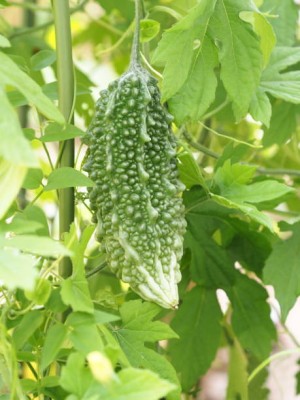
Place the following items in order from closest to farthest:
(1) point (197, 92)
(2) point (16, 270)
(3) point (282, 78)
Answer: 1. (2) point (16, 270)
2. (1) point (197, 92)
3. (3) point (282, 78)

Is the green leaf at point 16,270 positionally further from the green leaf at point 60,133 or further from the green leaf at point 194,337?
the green leaf at point 194,337

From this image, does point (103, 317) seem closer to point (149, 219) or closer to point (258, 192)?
point (149, 219)

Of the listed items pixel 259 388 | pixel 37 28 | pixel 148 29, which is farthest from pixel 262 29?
pixel 259 388

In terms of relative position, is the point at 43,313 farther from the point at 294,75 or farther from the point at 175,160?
the point at 294,75

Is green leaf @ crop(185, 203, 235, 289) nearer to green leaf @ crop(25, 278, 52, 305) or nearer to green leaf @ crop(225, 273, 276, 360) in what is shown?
green leaf @ crop(225, 273, 276, 360)

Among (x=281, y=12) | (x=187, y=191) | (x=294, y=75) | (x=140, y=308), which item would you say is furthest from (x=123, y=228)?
(x=281, y=12)

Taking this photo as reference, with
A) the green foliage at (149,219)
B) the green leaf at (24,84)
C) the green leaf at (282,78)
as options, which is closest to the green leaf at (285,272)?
the green foliage at (149,219)

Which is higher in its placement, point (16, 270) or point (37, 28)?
point (37, 28)

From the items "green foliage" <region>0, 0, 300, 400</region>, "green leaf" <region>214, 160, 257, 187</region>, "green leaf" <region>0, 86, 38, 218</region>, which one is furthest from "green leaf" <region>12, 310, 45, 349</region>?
"green leaf" <region>214, 160, 257, 187</region>
